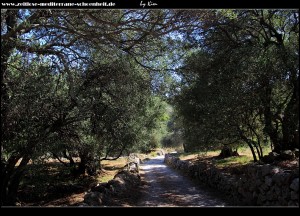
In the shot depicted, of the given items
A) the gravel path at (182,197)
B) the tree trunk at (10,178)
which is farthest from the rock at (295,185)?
the tree trunk at (10,178)

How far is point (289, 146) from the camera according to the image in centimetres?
1253

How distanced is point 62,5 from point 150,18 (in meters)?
3.11

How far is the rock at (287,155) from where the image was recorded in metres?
11.5

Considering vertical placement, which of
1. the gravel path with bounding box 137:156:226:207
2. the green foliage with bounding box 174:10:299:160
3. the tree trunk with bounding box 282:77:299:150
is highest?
the green foliage with bounding box 174:10:299:160

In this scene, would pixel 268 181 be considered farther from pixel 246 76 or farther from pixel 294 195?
pixel 246 76

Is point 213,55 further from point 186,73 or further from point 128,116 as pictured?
point 128,116

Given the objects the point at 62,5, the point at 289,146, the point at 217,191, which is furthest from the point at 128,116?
the point at 289,146

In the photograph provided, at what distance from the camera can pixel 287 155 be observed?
1155 cm

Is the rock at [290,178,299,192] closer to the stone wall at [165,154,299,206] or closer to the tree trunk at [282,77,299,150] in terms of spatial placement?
the stone wall at [165,154,299,206]

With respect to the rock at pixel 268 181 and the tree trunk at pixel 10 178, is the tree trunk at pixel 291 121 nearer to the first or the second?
the rock at pixel 268 181

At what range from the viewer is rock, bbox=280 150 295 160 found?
37.7 feet

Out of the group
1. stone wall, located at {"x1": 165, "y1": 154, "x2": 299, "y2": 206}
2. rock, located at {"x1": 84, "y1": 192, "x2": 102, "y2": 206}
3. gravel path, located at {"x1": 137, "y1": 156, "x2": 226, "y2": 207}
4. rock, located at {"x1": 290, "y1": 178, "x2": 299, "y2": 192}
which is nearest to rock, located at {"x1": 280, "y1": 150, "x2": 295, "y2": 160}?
stone wall, located at {"x1": 165, "y1": 154, "x2": 299, "y2": 206}

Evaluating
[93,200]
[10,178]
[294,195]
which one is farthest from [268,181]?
[10,178]

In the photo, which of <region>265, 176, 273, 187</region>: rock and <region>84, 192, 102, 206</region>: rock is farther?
<region>84, 192, 102, 206</region>: rock
